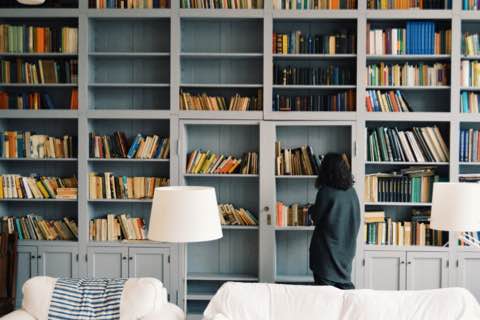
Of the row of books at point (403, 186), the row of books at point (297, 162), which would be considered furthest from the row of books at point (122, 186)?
the row of books at point (403, 186)

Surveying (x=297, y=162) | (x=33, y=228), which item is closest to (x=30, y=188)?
(x=33, y=228)

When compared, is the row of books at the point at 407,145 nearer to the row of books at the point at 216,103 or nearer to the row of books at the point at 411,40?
the row of books at the point at 411,40

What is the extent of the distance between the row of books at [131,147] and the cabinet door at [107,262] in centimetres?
89

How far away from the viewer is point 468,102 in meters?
4.88

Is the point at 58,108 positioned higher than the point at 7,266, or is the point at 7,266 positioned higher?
the point at 58,108

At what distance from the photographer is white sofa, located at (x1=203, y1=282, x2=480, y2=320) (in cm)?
316

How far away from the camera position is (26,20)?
5.29 metres

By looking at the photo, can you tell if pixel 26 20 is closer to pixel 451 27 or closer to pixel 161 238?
pixel 161 238

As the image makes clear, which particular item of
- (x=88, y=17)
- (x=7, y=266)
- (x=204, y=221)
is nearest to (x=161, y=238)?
(x=204, y=221)

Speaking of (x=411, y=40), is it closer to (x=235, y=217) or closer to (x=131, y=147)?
(x=235, y=217)

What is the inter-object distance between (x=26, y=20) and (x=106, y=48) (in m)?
0.89

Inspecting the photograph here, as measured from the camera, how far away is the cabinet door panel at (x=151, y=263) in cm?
489

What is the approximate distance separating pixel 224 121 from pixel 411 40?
1.91 m

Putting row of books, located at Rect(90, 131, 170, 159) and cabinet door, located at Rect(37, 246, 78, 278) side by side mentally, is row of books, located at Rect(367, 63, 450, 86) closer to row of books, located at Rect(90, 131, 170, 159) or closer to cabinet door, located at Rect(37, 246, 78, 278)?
row of books, located at Rect(90, 131, 170, 159)
